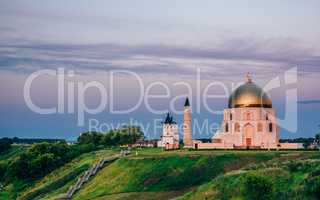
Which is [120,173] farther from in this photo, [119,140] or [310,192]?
[119,140]

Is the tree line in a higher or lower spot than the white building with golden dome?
lower

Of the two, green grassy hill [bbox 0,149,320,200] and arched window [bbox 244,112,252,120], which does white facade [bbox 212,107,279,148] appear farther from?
green grassy hill [bbox 0,149,320,200]

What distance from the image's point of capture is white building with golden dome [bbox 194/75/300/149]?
327 ft

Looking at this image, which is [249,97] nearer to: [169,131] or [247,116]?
[247,116]

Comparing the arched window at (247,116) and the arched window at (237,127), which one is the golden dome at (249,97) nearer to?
the arched window at (247,116)

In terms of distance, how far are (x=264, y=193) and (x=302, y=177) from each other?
16.4 ft

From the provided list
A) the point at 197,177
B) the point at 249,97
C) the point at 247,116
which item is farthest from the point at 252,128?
the point at 197,177

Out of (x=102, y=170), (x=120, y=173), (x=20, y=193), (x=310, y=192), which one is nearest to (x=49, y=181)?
(x=20, y=193)

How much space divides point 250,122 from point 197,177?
108 ft

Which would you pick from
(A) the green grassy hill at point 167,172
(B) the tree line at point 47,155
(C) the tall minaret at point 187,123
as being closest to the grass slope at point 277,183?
(A) the green grassy hill at point 167,172

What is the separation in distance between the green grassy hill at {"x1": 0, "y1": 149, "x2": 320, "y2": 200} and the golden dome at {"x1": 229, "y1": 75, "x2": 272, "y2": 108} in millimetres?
25286

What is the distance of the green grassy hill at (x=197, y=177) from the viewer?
169ft

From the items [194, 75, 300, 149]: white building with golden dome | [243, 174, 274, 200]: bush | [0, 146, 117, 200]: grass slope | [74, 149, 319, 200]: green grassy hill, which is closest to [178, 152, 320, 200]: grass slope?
[243, 174, 274, 200]: bush

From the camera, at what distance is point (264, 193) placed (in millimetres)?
49781
